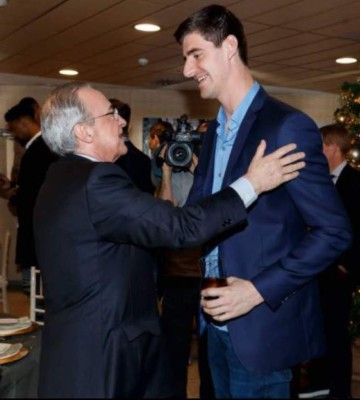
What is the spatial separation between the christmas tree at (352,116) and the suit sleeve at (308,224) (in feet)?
11.4

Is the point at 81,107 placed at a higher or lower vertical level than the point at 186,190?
higher

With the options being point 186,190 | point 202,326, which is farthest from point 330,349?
point 202,326

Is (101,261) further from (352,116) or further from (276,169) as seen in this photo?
(352,116)

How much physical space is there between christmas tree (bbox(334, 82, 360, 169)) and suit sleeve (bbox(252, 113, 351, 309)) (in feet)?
11.4

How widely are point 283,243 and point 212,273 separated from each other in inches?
8.7

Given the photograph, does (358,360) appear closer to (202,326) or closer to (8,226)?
(202,326)

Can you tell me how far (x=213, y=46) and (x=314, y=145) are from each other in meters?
0.40

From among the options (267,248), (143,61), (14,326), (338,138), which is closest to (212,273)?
(267,248)

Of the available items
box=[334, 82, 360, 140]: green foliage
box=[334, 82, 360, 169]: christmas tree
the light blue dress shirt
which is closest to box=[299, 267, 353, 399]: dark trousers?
box=[334, 82, 360, 169]: christmas tree

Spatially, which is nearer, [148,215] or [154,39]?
[148,215]

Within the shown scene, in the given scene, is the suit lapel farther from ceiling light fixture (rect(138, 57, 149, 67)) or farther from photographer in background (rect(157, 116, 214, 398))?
ceiling light fixture (rect(138, 57, 149, 67))

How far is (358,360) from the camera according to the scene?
4277 millimetres

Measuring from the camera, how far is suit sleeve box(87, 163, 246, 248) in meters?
1.49

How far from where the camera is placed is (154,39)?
5367mm
